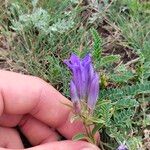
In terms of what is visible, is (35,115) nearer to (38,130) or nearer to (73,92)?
(38,130)

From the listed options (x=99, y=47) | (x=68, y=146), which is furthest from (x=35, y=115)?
(x=99, y=47)

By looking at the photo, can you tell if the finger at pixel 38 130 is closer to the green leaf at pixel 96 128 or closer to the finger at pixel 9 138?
the finger at pixel 9 138

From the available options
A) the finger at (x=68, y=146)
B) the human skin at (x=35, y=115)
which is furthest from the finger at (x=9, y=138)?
the finger at (x=68, y=146)

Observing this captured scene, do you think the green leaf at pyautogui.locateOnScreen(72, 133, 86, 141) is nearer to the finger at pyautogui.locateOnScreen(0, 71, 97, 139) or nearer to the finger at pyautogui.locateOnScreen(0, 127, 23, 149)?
the finger at pyautogui.locateOnScreen(0, 71, 97, 139)

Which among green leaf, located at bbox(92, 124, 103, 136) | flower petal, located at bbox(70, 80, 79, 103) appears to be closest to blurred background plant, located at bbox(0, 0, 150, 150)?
green leaf, located at bbox(92, 124, 103, 136)

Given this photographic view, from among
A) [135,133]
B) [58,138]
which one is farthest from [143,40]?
[58,138]
